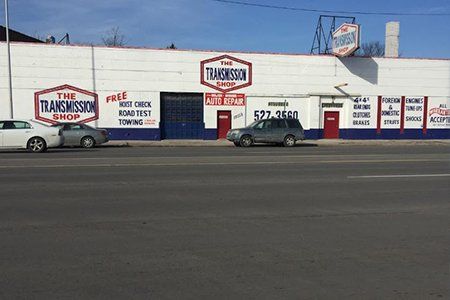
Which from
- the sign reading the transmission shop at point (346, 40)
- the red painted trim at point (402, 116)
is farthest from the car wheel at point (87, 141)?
the red painted trim at point (402, 116)

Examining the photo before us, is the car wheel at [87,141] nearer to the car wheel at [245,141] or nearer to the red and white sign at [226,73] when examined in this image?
the car wheel at [245,141]

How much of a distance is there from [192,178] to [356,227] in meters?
5.29

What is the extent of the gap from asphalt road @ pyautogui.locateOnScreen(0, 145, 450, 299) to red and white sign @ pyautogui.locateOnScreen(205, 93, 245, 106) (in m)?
19.9

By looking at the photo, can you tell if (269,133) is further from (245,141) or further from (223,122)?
(223,122)

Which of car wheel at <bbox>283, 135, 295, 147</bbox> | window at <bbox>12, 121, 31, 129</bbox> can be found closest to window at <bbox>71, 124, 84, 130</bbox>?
window at <bbox>12, 121, 31, 129</bbox>

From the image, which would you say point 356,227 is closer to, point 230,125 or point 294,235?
point 294,235

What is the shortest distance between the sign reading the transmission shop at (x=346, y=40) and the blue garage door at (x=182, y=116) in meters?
9.56

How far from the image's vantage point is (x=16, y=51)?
91.5 feet

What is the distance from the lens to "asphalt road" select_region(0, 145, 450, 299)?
4445 mm

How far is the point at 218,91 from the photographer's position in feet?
102

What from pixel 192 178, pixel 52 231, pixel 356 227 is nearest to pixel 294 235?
pixel 356 227

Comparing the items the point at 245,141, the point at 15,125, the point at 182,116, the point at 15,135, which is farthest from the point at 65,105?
the point at 245,141

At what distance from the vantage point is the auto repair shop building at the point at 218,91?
28672 millimetres

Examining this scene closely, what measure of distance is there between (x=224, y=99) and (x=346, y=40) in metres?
8.65
